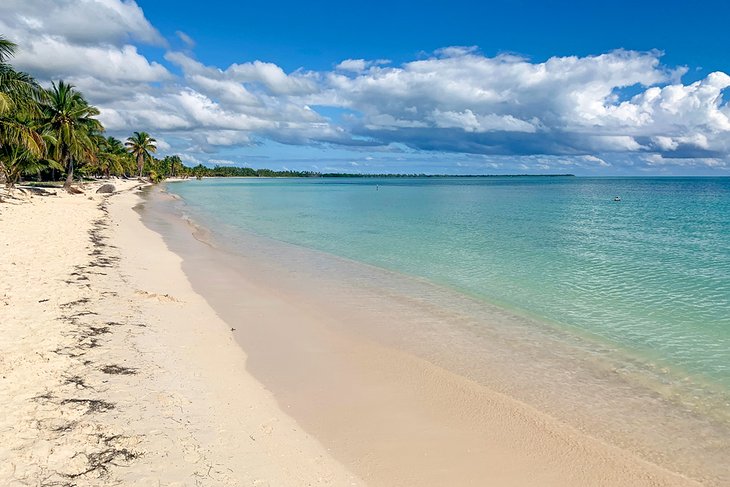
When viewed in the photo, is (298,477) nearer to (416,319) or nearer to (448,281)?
(416,319)

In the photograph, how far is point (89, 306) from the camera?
9.76 meters

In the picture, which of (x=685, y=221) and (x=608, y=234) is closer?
(x=608, y=234)

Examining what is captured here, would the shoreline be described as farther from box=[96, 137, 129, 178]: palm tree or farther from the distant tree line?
box=[96, 137, 129, 178]: palm tree

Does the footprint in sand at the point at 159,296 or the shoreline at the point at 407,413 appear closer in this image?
the shoreline at the point at 407,413

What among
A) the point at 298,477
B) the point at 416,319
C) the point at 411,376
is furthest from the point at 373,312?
the point at 298,477

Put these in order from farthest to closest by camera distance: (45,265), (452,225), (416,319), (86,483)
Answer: (452,225) → (45,265) → (416,319) → (86,483)

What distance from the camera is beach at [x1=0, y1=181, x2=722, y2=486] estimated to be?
4.95 meters

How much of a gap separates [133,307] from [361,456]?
23.7ft

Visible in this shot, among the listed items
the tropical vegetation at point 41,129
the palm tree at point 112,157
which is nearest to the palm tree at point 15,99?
the tropical vegetation at point 41,129

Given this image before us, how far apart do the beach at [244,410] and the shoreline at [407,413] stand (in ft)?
0.08

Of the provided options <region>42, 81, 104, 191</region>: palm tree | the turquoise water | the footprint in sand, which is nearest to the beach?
the footprint in sand

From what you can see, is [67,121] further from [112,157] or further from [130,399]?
[130,399]

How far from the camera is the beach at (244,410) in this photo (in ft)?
16.3

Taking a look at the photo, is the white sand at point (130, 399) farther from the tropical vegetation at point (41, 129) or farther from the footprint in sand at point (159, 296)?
the tropical vegetation at point (41, 129)
